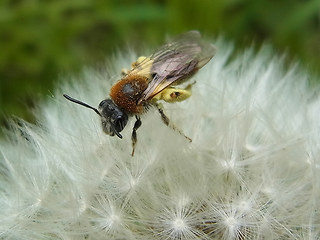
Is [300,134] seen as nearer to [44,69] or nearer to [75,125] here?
[75,125]

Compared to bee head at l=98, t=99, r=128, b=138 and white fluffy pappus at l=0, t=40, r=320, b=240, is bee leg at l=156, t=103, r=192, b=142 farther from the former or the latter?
bee head at l=98, t=99, r=128, b=138

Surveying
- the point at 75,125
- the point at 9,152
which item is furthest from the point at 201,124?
the point at 9,152

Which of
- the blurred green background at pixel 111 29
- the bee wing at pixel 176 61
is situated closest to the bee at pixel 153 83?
the bee wing at pixel 176 61

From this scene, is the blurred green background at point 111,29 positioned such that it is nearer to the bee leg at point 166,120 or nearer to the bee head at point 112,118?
the bee leg at point 166,120

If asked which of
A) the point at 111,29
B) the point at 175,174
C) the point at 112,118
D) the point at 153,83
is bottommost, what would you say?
the point at 175,174

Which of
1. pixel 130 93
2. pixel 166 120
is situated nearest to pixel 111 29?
pixel 166 120

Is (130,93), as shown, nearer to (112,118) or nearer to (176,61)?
(112,118)
